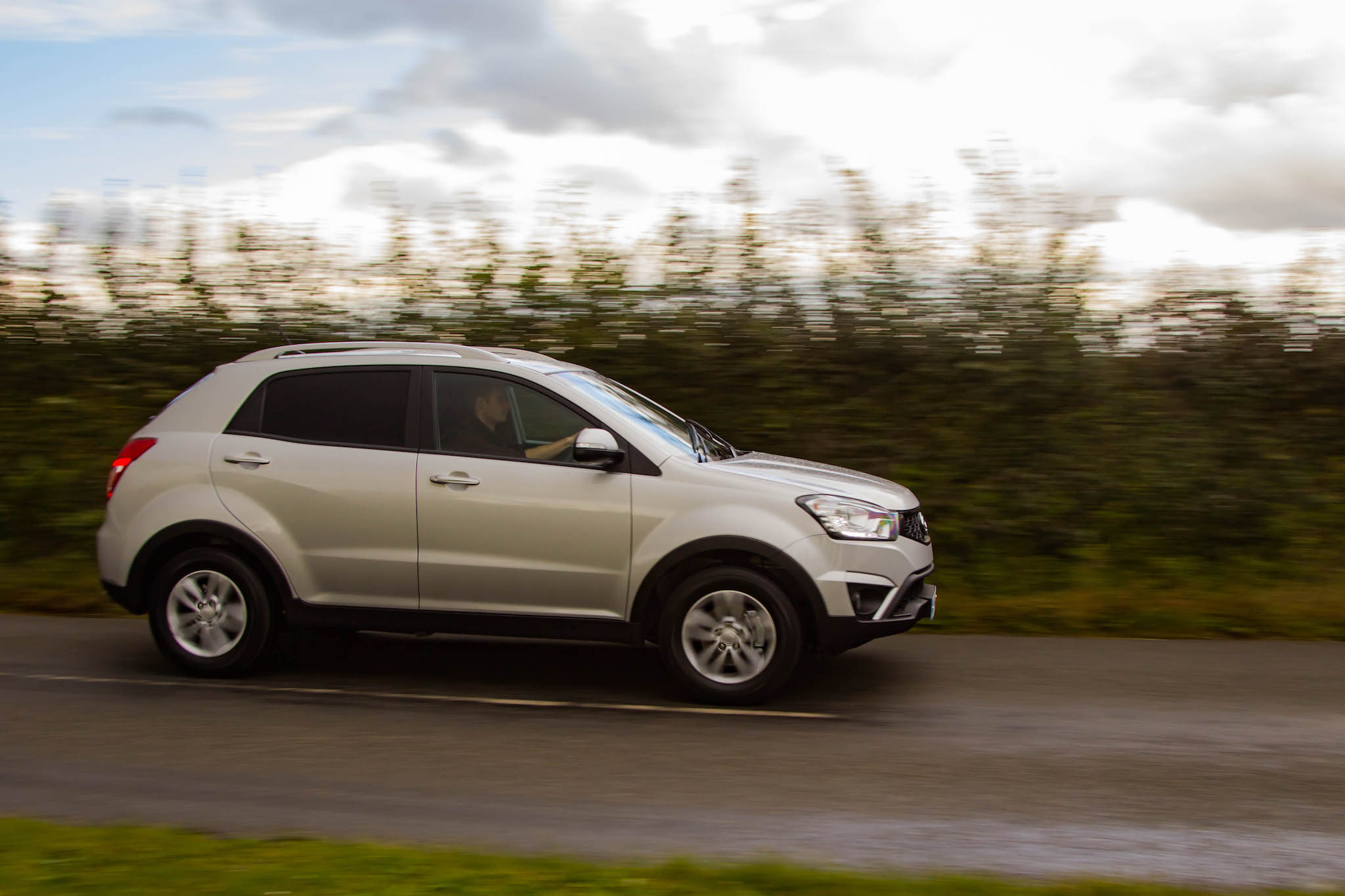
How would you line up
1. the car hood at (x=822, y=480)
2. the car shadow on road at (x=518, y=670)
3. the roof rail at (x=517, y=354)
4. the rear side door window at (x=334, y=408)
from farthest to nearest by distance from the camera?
the roof rail at (x=517, y=354), the rear side door window at (x=334, y=408), the car shadow on road at (x=518, y=670), the car hood at (x=822, y=480)

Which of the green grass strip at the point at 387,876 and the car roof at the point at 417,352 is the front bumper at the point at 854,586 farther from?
the green grass strip at the point at 387,876

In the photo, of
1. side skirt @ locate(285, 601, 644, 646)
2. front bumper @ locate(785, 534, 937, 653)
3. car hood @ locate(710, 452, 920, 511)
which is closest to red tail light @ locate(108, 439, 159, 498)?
side skirt @ locate(285, 601, 644, 646)

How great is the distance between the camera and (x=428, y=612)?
6.85 m

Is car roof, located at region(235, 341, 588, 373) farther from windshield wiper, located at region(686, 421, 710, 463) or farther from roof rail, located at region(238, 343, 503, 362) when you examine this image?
windshield wiper, located at region(686, 421, 710, 463)

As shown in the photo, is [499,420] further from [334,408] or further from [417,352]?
[334,408]

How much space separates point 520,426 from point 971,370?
5.51 metres

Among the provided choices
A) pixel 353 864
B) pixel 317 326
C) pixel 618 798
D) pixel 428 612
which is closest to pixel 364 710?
pixel 428 612

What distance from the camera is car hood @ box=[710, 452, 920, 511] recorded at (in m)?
6.66

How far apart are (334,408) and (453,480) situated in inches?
36.7

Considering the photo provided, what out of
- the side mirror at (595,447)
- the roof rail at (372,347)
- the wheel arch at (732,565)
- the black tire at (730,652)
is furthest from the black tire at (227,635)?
the black tire at (730,652)

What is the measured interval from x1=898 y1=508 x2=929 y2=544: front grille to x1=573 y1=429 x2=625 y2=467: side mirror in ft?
5.26

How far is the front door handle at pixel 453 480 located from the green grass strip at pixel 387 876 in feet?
8.82

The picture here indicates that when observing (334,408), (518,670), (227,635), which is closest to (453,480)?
(334,408)

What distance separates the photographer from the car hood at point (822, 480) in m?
6.66
